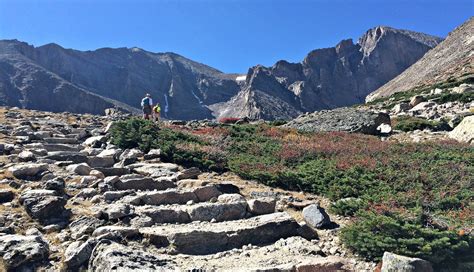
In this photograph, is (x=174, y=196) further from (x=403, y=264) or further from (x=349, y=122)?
(x=349, y=122)

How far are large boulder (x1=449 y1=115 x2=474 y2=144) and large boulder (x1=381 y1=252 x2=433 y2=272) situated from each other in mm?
13714

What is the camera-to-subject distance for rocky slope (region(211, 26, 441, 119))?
556 feet

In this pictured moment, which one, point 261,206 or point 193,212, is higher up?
point 261,206

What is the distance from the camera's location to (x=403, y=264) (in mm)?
7004

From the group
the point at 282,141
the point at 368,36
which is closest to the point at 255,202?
the point at 282,141

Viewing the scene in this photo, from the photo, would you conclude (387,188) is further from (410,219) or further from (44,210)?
(44,210)

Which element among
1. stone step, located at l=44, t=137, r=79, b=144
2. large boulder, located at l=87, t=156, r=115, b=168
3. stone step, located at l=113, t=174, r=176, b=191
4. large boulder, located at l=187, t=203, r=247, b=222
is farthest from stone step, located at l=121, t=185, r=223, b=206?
stone step, located at l=44, t=137, r=79, b=144

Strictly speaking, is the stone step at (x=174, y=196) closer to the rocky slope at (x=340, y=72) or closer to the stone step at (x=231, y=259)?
the stone step at (x=231, y=259)

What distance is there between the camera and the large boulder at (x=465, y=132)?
1925 centimetres

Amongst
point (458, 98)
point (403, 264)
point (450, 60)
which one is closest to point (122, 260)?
point (403, 264)

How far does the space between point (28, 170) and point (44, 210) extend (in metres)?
3.12

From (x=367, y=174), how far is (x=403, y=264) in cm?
621

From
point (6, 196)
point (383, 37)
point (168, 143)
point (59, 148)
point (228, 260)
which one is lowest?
point (228, 260)

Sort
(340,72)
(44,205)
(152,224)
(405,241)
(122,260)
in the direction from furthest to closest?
(340,72) → (152,224) → (44,205) → (405,241) → (122,260)
